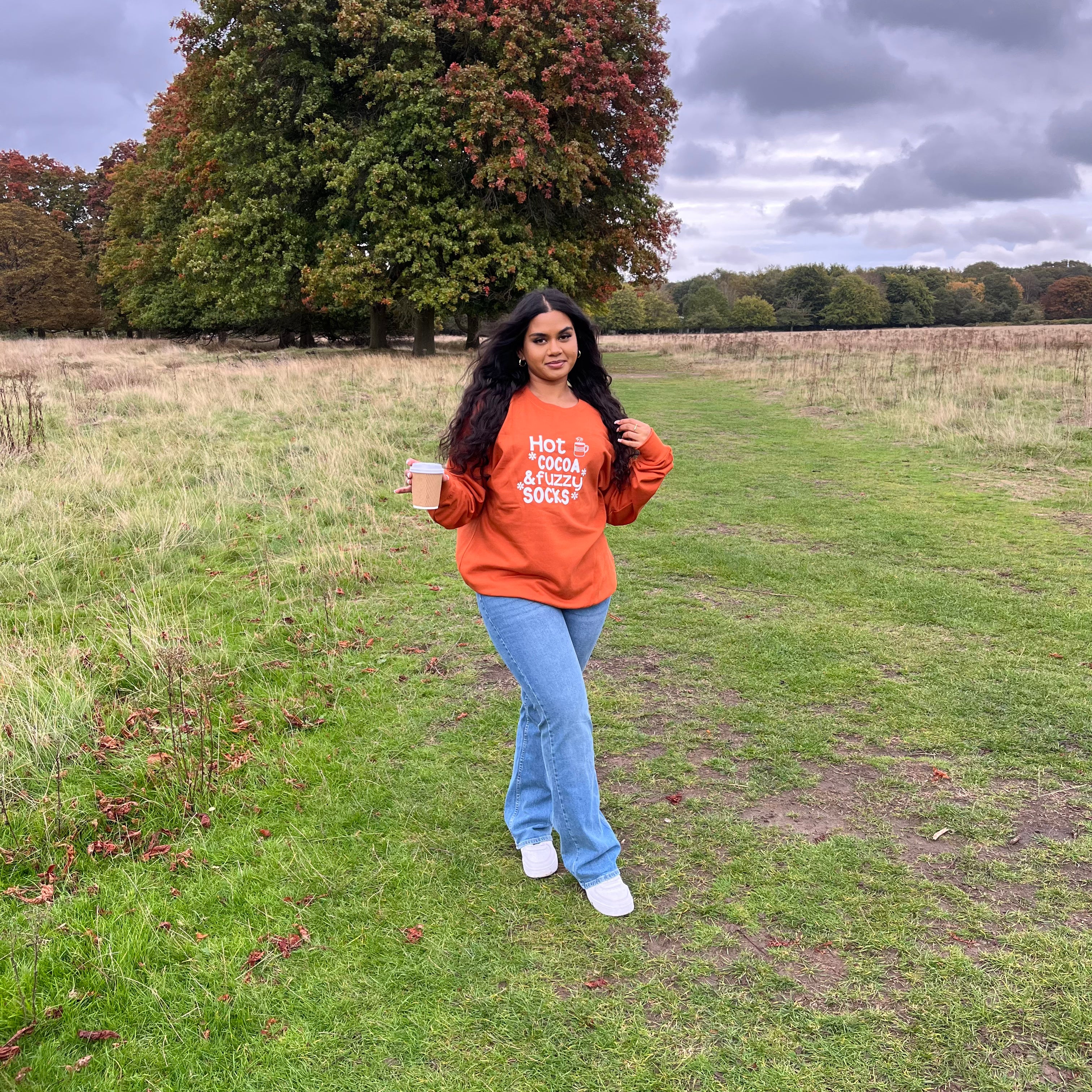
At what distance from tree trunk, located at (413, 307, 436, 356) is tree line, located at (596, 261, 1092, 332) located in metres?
48.3

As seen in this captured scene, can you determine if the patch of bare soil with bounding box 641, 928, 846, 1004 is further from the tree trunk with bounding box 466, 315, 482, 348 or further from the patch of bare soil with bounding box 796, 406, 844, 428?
the tree trunk with bounding box 466, 315, 482, 348

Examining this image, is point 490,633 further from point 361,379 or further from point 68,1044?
point 361,379

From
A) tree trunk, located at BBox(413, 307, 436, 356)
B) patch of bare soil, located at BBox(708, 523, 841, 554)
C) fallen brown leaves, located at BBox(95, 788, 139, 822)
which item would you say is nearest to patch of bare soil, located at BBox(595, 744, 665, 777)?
fallen brown leaves, located at BBox(95, 788, 139, 822)

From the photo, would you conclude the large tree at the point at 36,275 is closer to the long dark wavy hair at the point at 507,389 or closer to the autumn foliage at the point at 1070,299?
the long dark wavy hair at the point at 507,389

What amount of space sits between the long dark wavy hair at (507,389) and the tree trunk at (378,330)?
2716 cm

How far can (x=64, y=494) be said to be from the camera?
326 inches

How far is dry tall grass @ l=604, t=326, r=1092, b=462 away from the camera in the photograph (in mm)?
12219

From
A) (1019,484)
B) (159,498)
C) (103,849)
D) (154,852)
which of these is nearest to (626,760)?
(154,852)

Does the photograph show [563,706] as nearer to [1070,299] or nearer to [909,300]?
[1070,299]

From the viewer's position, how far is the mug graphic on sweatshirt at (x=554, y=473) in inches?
112

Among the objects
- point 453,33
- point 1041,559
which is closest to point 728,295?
point 453,33

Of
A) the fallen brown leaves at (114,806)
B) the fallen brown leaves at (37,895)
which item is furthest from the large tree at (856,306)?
the fallen brown leaves at (37,895)

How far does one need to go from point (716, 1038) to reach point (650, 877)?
2.57 ft

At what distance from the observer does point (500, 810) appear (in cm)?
362
